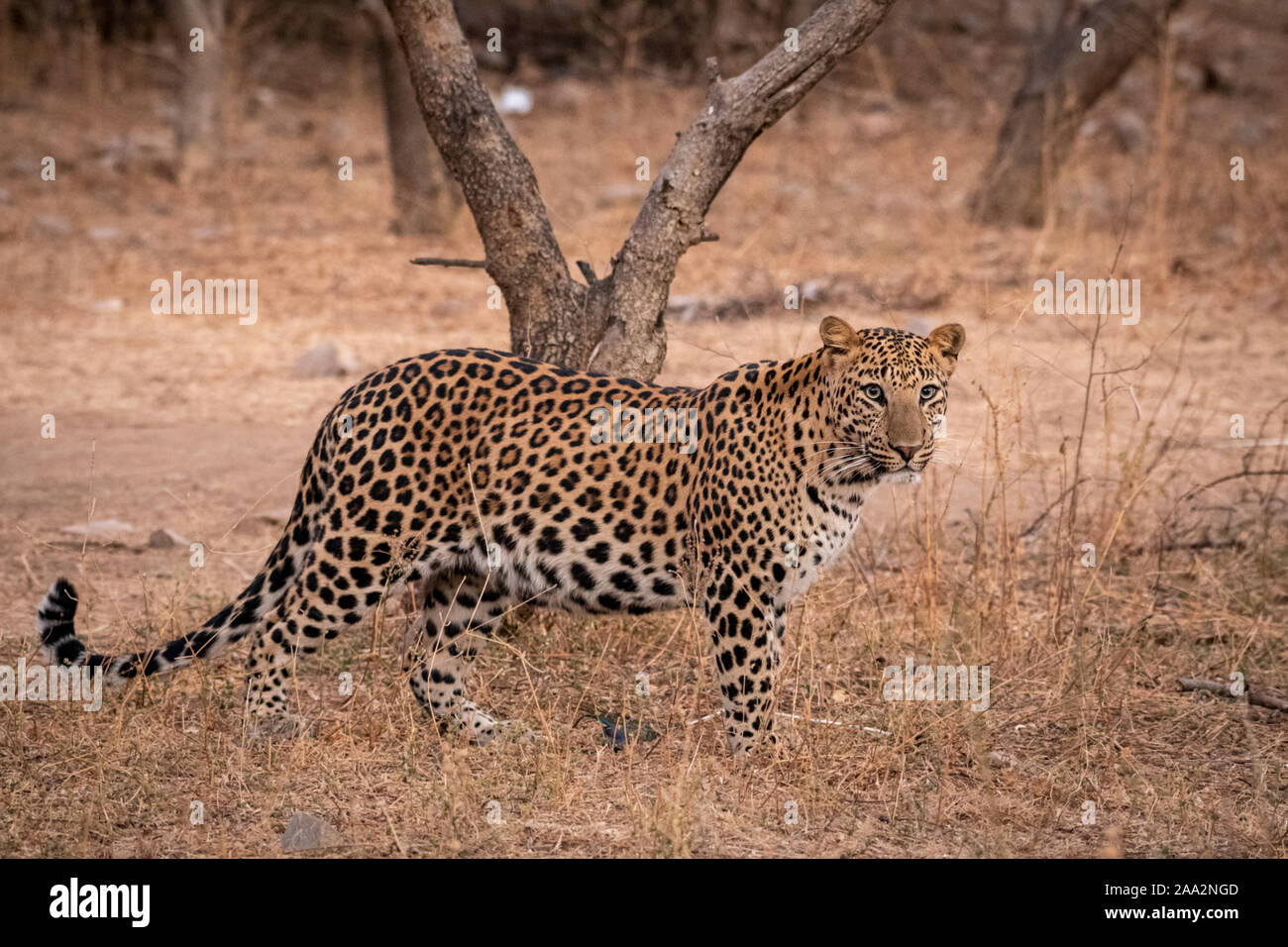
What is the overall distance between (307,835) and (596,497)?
159 cm

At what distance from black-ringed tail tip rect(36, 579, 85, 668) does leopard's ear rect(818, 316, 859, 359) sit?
9.36 ft

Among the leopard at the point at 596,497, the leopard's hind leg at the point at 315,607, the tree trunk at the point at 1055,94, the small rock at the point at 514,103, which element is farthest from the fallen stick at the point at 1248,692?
the small rock at the point at 514,103

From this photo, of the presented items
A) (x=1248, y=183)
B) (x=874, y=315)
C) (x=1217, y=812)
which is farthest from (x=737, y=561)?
(x=1248, y=183)

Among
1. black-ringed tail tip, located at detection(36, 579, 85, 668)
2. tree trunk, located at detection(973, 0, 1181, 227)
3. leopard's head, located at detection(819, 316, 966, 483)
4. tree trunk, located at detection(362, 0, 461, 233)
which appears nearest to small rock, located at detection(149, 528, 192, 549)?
black-ringed tail tip, located at detection(36, 579, 85, 668)

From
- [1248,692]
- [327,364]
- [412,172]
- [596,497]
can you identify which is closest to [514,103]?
[412,172]

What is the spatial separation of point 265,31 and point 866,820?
20.3m

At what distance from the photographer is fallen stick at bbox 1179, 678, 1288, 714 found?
6.31m

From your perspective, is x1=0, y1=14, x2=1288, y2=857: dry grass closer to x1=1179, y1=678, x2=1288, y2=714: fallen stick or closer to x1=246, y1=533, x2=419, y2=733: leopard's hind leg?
x1=1179, y1=678, x2=1288, y2=714: fallen stick

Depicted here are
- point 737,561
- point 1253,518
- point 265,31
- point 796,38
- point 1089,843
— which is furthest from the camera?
point 265,31

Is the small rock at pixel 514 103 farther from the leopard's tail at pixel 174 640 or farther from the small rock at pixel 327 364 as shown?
the leopard's tail at pixel 174 640

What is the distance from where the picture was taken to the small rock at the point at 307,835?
4.98 metres

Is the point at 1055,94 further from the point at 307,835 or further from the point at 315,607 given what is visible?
the point at 307,835

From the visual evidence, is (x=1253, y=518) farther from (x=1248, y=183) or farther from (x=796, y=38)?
(x=1248, y=183)

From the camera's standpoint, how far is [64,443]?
10016 millimetres
